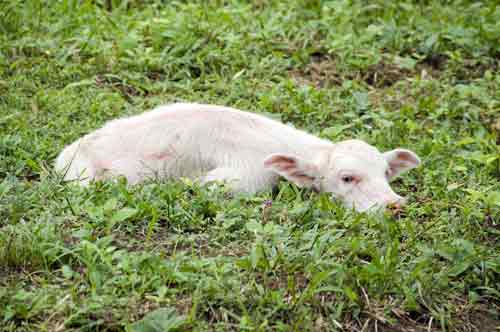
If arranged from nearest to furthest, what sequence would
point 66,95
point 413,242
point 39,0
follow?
point 413,242 < point 66,95 < point 39,0

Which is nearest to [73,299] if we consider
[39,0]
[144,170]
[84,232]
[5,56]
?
[84,232]

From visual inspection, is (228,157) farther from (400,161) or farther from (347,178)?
(400,161)

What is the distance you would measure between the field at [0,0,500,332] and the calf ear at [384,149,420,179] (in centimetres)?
23

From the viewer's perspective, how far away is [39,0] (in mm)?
9898

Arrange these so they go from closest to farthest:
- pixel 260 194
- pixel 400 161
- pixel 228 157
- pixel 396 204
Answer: pixel 396 204
pixel 260 194
pixel 228 157
pixel 400 161

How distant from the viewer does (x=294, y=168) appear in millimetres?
6852

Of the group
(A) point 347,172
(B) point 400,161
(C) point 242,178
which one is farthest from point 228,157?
(B) point 400,161

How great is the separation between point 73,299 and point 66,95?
4003 millimetres

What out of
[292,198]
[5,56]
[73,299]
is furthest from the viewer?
[5,56]

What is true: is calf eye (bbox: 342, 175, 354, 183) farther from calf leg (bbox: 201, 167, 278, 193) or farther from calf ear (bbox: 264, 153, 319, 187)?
calf leg (bbox: 201, 167, 278, 193)

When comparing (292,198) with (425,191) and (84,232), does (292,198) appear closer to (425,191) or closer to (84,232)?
(425,191)

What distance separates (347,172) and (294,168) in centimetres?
42

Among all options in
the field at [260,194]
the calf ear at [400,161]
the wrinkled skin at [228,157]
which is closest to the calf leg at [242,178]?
the wrinkled skin at [228,157]

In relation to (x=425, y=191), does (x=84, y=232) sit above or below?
above
